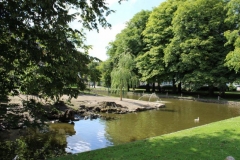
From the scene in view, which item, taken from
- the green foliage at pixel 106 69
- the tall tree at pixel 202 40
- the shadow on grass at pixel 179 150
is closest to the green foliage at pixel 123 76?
the tall tree at pixel 202 40

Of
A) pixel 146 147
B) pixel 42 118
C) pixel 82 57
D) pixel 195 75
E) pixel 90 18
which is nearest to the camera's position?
pixel 82 57

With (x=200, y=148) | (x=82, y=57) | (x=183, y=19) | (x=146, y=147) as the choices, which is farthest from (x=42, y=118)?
(x=183, y=19)

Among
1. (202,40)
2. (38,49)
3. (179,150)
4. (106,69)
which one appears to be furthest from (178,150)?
→ (106,69)

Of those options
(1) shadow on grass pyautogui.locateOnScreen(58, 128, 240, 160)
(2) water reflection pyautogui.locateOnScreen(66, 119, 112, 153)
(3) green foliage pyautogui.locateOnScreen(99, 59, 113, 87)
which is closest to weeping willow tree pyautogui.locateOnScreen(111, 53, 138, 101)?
(2) water reflection pyautogui.locateOnScreen(66, 119, 112, 153)

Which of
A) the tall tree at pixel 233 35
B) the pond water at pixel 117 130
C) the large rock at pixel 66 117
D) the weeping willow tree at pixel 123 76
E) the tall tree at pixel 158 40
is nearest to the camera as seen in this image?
the pond water at pixel 117 130

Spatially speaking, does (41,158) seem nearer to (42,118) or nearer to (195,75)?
(42,118)

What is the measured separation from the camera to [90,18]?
6012 mm

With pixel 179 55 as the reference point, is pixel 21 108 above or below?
below

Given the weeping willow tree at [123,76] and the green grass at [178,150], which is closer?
the green grass at [178,150]

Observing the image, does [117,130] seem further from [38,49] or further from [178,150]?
[38,49]

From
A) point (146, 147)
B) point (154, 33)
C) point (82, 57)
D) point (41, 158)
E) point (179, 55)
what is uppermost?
point (154, 33)

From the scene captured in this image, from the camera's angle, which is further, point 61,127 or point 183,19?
point 183,19

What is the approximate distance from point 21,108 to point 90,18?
9.56ft

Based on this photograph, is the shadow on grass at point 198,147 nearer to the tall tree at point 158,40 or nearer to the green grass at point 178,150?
the green grass at point 178,150
